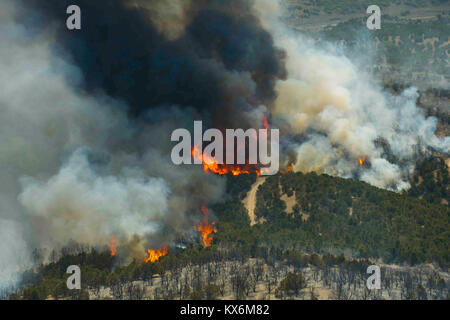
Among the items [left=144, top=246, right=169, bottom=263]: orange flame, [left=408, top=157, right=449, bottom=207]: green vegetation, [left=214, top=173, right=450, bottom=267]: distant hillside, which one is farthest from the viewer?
[left=408, top=157, right=449, bottom=207]: green vegetation

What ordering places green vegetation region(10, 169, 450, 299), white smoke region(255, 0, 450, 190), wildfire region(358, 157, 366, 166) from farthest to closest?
1. wildfire region(358, 157, 366, 166)
2. white smoke region(255, 0, 450, 190)
3. green vegetation region(10, 169, 450, 299)

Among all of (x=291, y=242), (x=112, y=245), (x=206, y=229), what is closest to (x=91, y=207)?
(x=112, y=245)

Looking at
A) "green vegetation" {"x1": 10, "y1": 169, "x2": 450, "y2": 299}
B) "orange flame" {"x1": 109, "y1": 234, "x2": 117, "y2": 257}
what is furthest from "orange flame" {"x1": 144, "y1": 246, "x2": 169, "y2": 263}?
"orange flame" {"x1": 109, "y1": 234, "x2": 117, "y2": 257}

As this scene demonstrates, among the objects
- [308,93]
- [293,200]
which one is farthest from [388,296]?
[308,93]

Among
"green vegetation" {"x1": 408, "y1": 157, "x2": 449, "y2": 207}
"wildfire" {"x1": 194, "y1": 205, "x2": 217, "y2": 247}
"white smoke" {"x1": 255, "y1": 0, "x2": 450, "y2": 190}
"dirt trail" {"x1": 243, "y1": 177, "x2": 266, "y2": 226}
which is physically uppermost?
"white smoke" {"x1": 255, "y1": 0, "x2": 450, "y2": 190}

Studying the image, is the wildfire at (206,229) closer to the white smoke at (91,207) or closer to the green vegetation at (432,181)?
the white smoke at (91,207)
